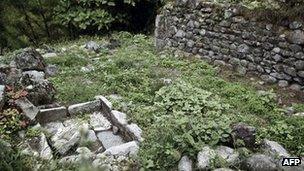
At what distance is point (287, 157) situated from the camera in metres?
5.28

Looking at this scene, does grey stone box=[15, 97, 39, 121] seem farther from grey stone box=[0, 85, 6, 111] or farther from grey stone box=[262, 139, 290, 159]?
grey stone box=[262, 139, 290, 159]

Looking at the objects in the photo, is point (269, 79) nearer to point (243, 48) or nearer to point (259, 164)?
point (243, 48)

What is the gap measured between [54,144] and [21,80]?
1724mm

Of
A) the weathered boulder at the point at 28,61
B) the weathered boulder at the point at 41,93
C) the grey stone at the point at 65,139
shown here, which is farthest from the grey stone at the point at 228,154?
the weathered boulder at the point at 28,61

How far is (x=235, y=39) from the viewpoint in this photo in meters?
8.27

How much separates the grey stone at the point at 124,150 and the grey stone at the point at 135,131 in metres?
0.18

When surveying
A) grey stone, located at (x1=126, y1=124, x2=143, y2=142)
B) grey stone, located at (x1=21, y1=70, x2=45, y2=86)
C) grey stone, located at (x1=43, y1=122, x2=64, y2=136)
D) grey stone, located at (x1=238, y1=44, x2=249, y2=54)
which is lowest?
grey stone, located at (x1=43, y1=122, x2=64, y2=136)

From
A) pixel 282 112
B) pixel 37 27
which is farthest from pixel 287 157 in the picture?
pixel 37 27

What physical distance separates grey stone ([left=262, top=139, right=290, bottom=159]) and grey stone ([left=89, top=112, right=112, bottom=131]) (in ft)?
7.80

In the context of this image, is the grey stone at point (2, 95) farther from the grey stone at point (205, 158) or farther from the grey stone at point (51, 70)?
the grey stone at point (205, 158)

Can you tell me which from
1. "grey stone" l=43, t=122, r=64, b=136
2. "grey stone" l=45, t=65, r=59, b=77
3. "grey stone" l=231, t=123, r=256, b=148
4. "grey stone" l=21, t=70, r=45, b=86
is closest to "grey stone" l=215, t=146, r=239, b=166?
"grey stone" l=231, t=123, r=256, b=148

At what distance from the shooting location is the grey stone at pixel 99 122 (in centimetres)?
651

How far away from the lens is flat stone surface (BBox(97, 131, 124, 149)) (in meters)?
6.07

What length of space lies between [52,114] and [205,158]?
2.81 m
